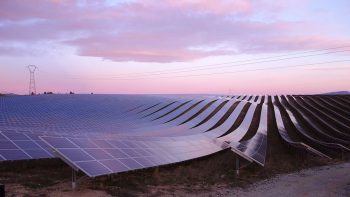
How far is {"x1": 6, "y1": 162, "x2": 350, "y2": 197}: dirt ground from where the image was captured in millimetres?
15031

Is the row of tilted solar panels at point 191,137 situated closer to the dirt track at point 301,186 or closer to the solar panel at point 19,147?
the solar panel at point 19,147

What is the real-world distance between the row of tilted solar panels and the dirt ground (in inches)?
51.9

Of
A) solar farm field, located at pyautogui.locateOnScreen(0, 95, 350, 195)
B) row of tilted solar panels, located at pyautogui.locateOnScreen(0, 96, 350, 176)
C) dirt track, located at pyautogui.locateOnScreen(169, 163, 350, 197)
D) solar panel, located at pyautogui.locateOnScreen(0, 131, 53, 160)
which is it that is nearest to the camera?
row of tilted solar panels, located at pyautogui.locateOnScreen(0, 96, 350, 176)

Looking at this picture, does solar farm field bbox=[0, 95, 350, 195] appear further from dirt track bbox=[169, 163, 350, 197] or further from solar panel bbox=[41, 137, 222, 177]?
dirt track bbox=[169, 163, 350, 197]

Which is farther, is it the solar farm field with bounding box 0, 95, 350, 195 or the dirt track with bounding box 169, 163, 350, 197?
the solar farm field with bounding box 0, 95, 350, 195

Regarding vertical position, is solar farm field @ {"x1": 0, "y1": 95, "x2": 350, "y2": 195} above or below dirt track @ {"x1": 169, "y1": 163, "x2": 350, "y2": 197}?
above

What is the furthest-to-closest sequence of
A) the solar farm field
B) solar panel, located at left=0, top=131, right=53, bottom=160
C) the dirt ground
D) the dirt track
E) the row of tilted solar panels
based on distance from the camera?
the solar farm field < solar panel, located at left=0, top=131, right=53, bottom=160 < the dirt track < the row of tilted solar panels < the dirt ground

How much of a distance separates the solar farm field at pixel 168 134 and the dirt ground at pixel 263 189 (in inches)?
42.6

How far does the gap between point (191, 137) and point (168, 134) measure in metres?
4.64

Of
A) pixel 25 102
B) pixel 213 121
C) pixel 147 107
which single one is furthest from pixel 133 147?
pixel 25 102

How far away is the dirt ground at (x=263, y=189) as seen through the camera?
15031 mm

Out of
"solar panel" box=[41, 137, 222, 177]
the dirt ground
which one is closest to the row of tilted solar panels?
"solar panel" box=[41, 137, 222, 177]

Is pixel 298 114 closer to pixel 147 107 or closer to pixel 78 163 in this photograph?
pixel 147 107

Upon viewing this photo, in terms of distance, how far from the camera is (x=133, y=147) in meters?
20.0
